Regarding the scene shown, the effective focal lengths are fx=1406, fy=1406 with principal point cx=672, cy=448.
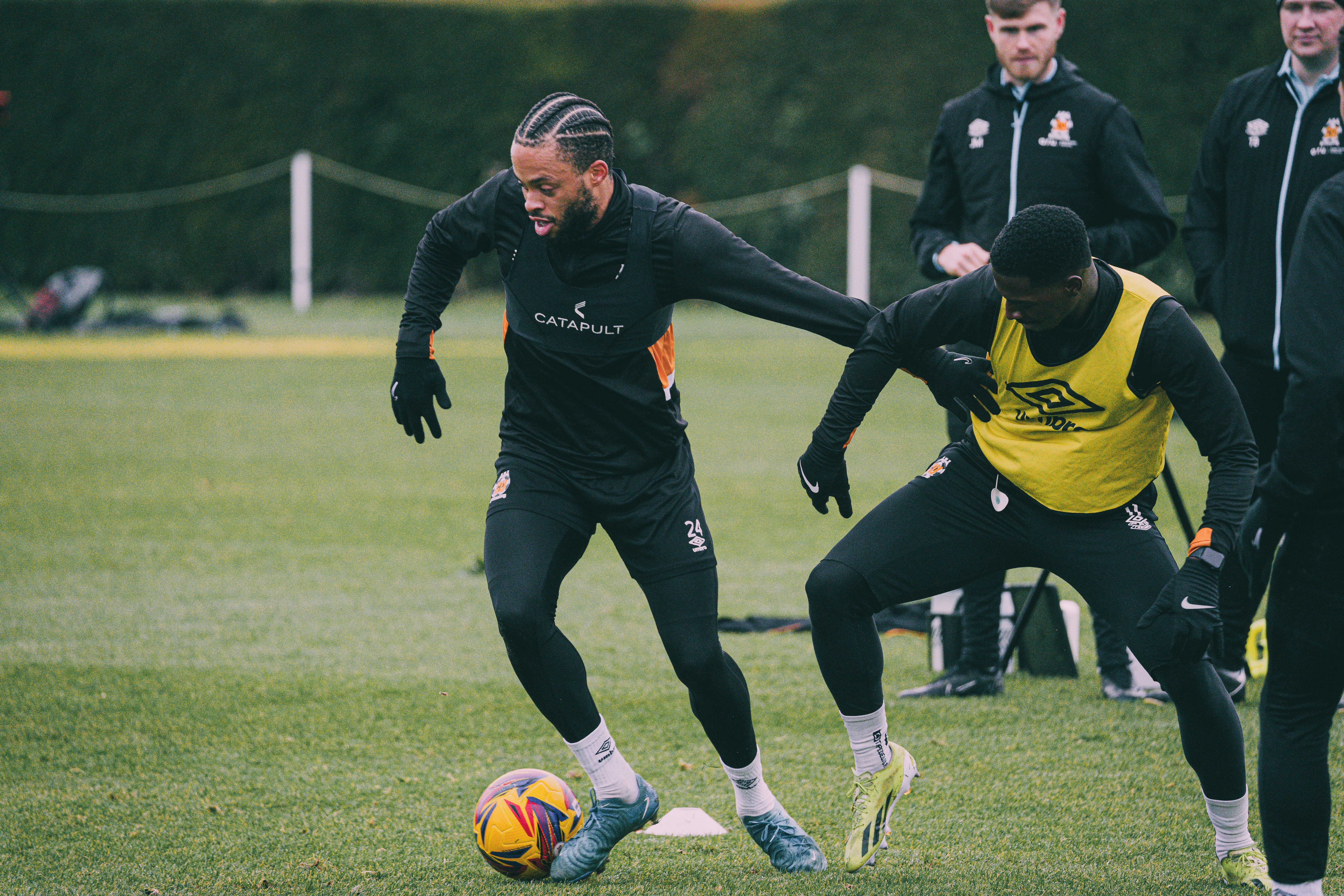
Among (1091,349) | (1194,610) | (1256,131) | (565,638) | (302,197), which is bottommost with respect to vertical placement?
(565,638)

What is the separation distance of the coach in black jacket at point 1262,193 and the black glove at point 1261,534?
1.53 metres

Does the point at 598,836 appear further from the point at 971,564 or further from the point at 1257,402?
the point at 1257,402

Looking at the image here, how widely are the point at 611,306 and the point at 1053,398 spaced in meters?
1.26

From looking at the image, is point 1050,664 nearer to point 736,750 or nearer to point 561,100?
point 736,750

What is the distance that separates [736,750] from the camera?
13.3 ft

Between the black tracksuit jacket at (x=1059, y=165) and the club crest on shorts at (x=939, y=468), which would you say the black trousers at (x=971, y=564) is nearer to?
the club crest on shorts at (x=939, y=468)

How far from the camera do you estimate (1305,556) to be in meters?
3.13

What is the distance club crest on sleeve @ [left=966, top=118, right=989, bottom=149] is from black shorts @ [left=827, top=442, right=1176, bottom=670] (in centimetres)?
191

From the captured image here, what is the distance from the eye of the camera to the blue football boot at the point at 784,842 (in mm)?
4012

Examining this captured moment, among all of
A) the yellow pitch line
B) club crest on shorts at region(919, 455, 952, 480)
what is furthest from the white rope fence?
club crest on shorts at region(919, 455, 952, 480)

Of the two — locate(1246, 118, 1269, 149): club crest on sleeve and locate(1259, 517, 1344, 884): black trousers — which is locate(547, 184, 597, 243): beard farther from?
locate(1246, 118, 1269, 149): club crest on sleeve

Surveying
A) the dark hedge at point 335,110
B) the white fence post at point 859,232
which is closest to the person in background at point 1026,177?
the white fence post at point 859,232

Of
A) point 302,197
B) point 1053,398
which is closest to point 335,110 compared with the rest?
point 302,197

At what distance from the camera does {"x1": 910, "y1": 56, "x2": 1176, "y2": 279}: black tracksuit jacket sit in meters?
5.47
